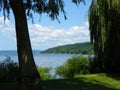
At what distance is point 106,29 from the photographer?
21.6 meters

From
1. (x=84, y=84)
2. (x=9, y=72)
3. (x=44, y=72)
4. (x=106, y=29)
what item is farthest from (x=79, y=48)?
(x=84, y=84)

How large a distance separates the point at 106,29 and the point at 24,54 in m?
10.2

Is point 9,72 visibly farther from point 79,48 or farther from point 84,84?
point 79,48

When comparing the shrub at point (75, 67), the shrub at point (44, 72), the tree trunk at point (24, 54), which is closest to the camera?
the tree trunk at point (24, 54)

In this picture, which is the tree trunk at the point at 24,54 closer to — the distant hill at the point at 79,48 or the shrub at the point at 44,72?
the distant hill at the point at 79,48

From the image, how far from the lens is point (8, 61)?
2036 cm

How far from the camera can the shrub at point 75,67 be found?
85.6 ft

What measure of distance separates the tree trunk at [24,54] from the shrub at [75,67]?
13564 mm

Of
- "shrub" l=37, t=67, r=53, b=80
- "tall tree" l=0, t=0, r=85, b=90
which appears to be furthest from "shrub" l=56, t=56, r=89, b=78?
"tall tree" l=0, t=0, r=85, b=90

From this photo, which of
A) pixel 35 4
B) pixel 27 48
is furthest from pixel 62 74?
pixel 27 48

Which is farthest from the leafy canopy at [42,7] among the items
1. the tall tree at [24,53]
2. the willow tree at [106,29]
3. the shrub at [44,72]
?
the shrub at [44,72]

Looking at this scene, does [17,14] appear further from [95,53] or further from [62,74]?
[62,74]

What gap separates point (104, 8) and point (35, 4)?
318 inches

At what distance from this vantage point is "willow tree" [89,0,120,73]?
2142cm
